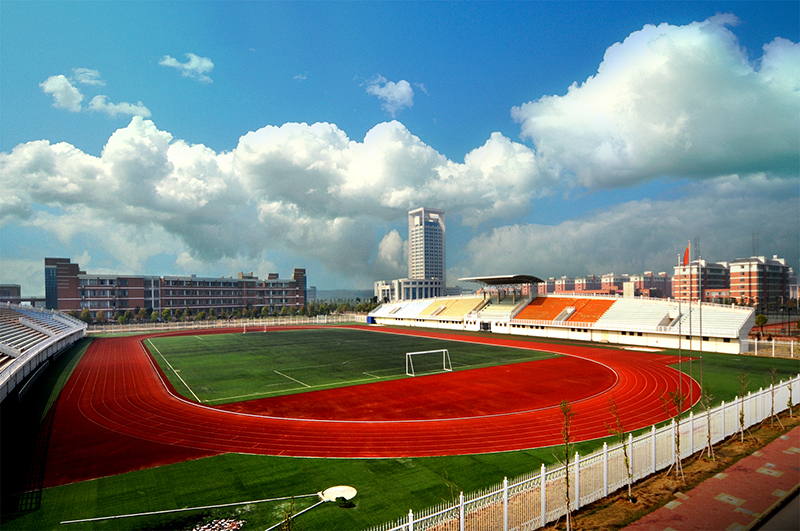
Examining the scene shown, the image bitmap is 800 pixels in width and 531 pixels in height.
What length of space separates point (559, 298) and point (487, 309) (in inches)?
451

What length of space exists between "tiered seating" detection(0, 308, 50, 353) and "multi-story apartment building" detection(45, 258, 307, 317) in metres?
61.6

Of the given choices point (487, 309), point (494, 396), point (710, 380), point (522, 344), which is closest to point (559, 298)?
point (487, 309)

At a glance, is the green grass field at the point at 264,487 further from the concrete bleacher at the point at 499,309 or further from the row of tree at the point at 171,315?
the row of tree at the point at 171,315

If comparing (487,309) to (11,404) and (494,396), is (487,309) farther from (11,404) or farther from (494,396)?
(11,404)

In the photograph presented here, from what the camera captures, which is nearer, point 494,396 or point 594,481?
point 594,481

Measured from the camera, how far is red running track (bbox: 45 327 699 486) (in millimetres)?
16250

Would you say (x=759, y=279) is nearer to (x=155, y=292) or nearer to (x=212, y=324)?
(x=212, y=324)

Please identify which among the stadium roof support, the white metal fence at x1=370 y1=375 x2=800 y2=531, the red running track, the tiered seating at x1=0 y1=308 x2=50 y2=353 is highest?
the stadium roof support

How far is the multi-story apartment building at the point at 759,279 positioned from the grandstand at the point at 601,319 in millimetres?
77952

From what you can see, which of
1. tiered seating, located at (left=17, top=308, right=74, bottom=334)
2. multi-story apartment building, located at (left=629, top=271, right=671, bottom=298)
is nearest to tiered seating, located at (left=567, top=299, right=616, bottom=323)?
tiered seating, located at (left=17, top=308, right=74, bottom=334)

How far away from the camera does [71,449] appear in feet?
54.7

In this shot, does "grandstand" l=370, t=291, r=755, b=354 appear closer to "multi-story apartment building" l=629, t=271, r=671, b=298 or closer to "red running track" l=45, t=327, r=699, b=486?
"red running track" l=45, t=327, r=699, b=486

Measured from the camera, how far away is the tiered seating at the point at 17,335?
103 feet

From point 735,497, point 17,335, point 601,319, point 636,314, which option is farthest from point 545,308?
point 17,335
